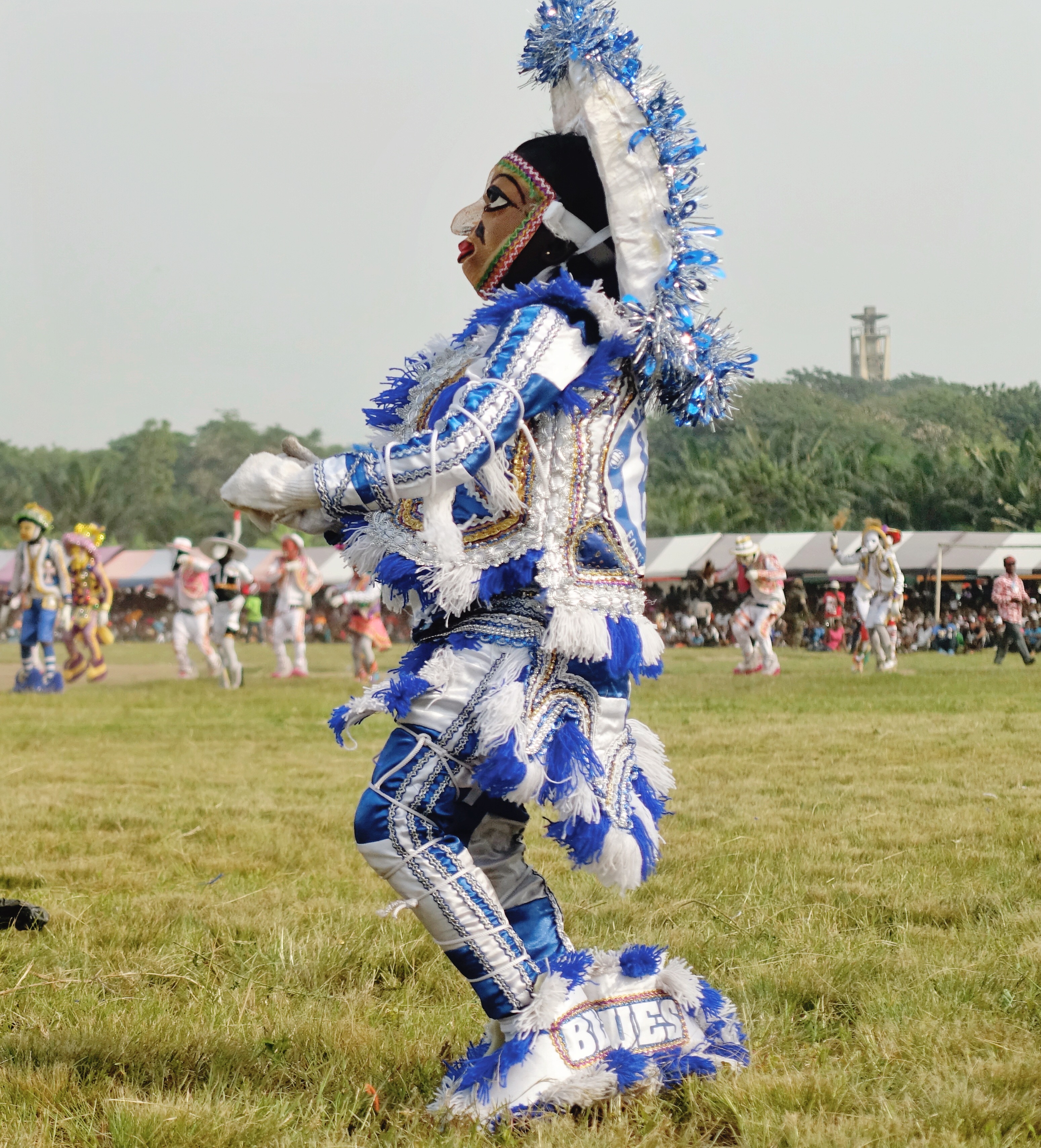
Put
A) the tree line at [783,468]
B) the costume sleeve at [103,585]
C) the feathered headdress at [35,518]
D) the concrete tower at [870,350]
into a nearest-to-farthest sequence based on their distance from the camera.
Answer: the feathered headdress at [35,518]
the costume sleeve at [103,585]
the tree line at [783,468]
the concrete tower at [870,350]

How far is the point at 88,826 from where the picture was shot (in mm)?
6449

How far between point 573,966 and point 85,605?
54.0 feet

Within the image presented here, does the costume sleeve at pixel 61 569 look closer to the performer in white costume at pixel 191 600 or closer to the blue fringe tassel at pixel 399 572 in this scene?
the performer in white costume at pixel 191 600

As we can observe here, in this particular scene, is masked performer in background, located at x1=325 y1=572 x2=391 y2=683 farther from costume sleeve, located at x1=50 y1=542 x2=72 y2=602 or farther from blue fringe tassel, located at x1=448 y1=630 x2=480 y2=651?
blue fringe tassel, located at x1=448 y1=630 x2=480 y2=651

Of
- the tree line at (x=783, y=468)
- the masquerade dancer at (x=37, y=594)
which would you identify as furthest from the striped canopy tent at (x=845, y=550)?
the masquerade dancer at (x=37, y=594)

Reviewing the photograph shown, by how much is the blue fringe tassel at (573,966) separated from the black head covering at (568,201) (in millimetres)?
1424

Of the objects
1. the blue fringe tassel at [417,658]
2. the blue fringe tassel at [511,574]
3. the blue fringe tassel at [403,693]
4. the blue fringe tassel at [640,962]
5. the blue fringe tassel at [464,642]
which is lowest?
the blue fringe tassel at [640,962]

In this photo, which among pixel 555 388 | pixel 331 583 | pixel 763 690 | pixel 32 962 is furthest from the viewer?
pixel 331 583

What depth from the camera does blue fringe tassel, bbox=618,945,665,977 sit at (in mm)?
2883

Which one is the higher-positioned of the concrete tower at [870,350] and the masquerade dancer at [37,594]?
the concrete tower at [870,350]

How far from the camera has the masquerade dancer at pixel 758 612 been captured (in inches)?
711

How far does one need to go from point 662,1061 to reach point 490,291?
67.2 inches

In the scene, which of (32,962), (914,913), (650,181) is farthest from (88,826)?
(650,181)

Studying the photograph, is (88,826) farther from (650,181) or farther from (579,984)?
(650,181)
